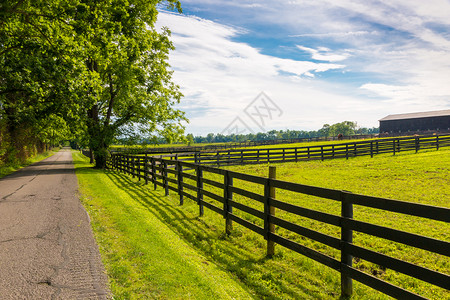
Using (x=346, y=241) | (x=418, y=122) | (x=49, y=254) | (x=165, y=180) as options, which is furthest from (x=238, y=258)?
(x=418, y=122)

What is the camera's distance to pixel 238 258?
5.20m

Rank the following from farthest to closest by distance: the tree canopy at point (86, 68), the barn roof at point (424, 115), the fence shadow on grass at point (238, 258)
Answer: the barn roof at point (424, 115) < the tree canopy at point (86, 68) < the fence shadow on grass at point (238, 258)

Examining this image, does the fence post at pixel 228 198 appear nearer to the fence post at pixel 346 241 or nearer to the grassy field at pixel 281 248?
the grassy field at pixel 281 248

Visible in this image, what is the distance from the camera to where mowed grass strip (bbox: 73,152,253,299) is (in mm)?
3656

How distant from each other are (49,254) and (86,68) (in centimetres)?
1423

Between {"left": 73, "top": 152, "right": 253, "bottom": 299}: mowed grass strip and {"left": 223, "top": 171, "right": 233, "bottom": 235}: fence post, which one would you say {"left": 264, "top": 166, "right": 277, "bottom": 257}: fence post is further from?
{"left": 223, "top": 171, "right": 233, "bottom": 235}: fence post

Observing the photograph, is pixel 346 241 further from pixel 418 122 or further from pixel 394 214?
pixel 418 122

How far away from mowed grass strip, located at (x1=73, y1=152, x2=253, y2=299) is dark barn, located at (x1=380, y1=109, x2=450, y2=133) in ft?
290

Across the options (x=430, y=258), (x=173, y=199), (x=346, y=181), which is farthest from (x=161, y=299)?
(x=346, y=181)

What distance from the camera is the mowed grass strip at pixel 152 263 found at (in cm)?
366

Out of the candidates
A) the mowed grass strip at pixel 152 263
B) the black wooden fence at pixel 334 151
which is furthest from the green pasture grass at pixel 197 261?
the black wooden fence at pixel 334 151

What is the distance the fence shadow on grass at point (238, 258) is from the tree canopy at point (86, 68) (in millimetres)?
11523

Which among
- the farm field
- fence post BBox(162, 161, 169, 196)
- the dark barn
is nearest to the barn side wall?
the dark barn

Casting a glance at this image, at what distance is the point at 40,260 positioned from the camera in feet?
14.6
